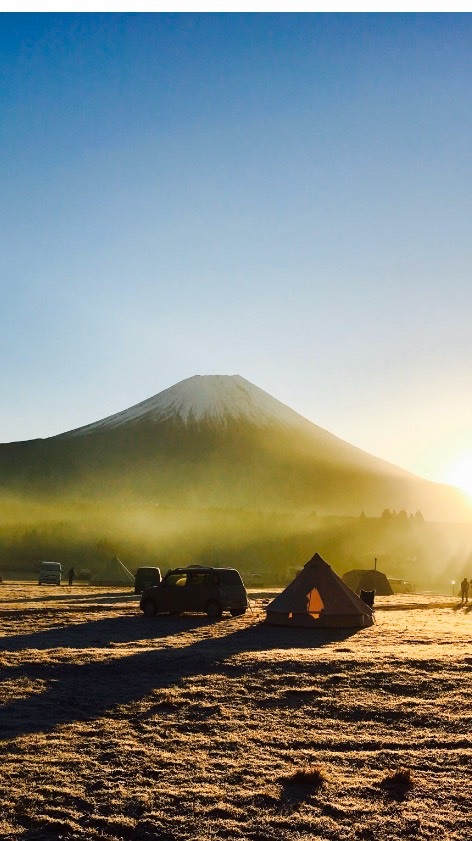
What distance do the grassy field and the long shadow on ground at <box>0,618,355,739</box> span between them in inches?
2.2

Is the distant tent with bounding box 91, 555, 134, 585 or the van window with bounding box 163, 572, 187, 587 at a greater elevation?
the van window with bounding box 163, 572, 187, 587

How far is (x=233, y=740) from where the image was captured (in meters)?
11.8

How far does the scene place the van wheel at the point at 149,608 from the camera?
31.3m

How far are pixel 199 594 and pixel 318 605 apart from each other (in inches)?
215

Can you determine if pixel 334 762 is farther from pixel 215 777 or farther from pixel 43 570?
pixel 43 570

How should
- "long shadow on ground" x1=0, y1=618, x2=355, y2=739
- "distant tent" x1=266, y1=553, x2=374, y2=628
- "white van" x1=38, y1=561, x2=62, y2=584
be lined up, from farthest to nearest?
"white van" x1=38, y1=561, x2=62, y2=584
"distant tent" x1=266, y1=553, x2=374, y2=628
"long shadow on ground" x1=0, y1=618, x2=355, y2=739

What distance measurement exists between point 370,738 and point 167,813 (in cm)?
436

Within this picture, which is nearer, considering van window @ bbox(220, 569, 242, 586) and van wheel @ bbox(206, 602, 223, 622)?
van wheel @ bbox(206, 602, 223, 622)

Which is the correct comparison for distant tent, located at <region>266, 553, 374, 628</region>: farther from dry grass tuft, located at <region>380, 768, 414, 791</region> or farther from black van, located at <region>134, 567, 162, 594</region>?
black van, located at <region>134, 567, 162, 594</region>

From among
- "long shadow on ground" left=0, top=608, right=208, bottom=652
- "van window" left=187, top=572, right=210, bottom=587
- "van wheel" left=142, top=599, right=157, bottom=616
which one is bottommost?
"long shadow on ground" left=0, top=608, right=208, bottom=652

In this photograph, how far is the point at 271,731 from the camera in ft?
40.6

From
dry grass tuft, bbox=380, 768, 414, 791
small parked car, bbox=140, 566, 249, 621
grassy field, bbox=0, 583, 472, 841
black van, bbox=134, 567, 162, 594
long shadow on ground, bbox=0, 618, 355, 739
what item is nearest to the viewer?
grassy field, bbox=0, 583, 472, 841

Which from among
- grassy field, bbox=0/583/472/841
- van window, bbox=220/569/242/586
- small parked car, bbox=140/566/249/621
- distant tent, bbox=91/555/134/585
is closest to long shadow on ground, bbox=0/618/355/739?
grassy field, bbox=0/583/472/841

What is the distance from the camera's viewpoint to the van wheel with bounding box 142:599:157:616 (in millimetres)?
31348
